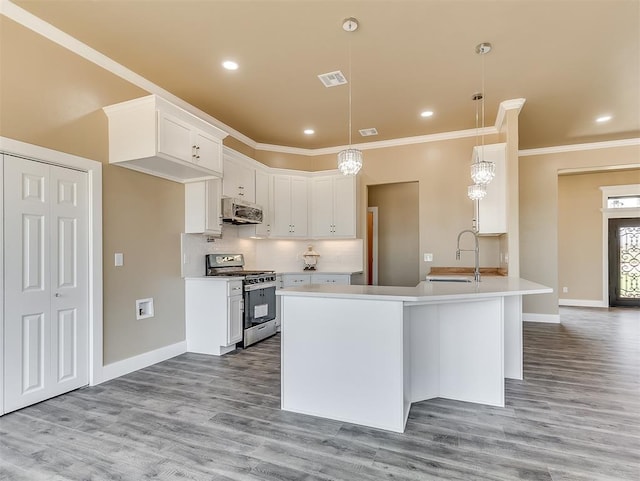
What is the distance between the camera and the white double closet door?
104 inches

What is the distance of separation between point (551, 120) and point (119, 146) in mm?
5407

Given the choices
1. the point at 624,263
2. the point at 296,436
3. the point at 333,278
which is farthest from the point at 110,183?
the point at 624,263

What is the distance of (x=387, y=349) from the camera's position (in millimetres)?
2361

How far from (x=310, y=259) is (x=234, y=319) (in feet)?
7.20

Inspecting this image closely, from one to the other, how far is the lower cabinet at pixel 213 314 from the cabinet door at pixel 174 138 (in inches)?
57.4

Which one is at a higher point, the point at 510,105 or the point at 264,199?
the point at 510,105

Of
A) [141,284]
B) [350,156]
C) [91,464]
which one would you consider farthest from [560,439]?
[141,284]

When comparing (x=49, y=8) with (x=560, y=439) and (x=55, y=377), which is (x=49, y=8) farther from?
(x=560, y=439)

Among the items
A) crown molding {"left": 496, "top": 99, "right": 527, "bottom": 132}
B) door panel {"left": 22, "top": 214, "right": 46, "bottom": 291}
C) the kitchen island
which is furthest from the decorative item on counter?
door panel {"left": 22, "top": 214, "right": 46, "bottom": 291}

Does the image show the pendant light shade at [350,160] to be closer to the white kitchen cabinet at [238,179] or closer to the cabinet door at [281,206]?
the white kitchen cabinet at [238,179]

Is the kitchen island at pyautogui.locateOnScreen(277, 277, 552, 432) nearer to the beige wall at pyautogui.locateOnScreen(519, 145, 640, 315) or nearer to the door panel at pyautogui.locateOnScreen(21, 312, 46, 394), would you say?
the door panel at pyautogui.locateOnScreen(21, 312, 46, 394)

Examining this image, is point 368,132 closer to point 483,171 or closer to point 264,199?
point 264,199

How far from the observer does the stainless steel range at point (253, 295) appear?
443cm

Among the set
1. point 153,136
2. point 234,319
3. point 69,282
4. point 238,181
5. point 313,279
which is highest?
point 153,136
